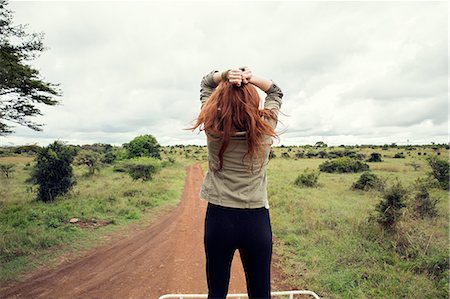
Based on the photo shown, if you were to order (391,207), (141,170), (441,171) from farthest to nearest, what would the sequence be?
(141,170)
(441,171)
(391,207)

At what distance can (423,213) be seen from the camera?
26.1 feet

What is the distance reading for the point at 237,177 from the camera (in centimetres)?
142

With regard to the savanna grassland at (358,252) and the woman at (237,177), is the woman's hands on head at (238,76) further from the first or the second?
the savanna grassland at (358,252)

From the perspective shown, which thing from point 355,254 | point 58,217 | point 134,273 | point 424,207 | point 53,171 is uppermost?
point 53,171

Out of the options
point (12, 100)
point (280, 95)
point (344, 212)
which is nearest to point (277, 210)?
point (344, 212)

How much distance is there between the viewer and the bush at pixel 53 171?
9852 mm

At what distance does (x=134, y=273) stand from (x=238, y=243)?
13.0 feet

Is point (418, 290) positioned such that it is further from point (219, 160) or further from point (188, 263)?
point (219, 160)

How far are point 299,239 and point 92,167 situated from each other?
1541cm

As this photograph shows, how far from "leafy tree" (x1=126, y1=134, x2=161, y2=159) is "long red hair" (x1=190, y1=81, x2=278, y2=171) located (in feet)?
82.7

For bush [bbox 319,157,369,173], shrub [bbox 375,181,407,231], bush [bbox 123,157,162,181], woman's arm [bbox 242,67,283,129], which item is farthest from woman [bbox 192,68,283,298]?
bush [bbox 319,157,369,173]

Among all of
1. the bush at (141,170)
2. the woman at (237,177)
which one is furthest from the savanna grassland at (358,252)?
the bush at (141,170)

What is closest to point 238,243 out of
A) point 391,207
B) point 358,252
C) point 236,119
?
point 236,119

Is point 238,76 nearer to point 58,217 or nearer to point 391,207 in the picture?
point 391,207
